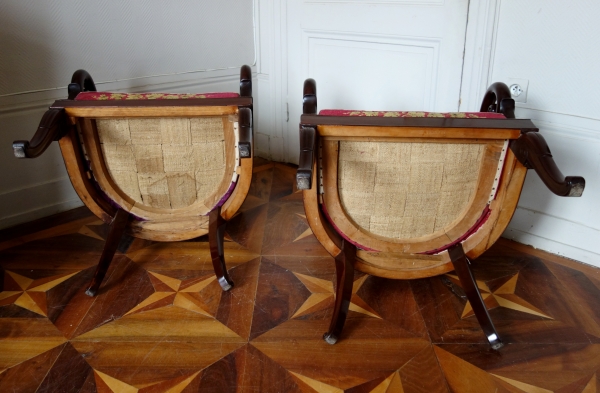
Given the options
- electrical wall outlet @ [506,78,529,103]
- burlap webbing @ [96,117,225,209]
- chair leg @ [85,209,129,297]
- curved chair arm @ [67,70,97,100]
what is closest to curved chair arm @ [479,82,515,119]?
electrical wall outlet @ [506,78,529,103]

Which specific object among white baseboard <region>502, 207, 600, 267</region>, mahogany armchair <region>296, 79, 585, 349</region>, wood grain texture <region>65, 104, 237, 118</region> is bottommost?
white baseboard <region>502, 207, 600, 267</region>

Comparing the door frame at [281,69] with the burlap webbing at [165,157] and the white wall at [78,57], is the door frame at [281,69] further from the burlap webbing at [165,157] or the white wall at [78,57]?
the burlap webbing at [165,157]

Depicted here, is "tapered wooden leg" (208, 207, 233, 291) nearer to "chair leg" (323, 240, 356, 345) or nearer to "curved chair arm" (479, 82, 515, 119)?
"chair leg" (323, 240, 356, 345)

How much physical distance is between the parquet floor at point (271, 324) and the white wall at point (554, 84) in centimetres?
15

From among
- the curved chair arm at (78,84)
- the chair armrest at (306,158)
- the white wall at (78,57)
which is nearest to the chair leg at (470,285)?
the chair armrest at (306,158)

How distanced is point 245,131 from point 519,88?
1183 millimetres

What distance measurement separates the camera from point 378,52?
240 cm

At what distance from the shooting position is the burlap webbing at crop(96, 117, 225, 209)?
1.69 metres

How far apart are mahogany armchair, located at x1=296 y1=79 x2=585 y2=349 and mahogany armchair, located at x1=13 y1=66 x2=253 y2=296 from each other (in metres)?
0.27

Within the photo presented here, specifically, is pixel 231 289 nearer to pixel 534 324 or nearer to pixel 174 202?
pixel 174 202

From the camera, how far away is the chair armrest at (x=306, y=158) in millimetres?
1237

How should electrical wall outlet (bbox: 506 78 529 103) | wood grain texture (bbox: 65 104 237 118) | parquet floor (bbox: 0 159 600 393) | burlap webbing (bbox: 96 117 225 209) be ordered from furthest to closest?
1. electrical wall outlet (bbox: 506 78 529 103)
2. burlap webbing (bbox: 96 117 225 209)
3. wood grain texture (bbox: 65 104 237 118)
4. parquet floor (bbox: 0 159 600 393)


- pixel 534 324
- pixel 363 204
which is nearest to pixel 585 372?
pixel 534 324

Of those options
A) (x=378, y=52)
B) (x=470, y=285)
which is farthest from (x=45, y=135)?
(x=378, y=52)
